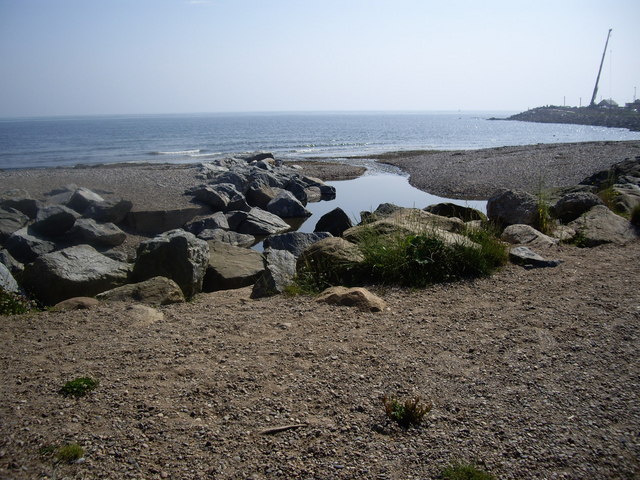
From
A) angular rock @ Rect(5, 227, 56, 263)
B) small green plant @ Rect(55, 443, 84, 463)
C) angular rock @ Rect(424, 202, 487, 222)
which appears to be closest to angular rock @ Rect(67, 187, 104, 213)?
angular rock @ Rect(5, 227, 56, 263)

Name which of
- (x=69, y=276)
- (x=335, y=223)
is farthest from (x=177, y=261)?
(x=335, y=223)

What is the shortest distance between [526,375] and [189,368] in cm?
296

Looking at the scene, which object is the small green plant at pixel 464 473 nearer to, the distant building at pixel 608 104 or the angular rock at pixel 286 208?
the angular rock at pixel 286 208

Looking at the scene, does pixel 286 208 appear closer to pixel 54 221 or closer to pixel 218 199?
pixel 218 199

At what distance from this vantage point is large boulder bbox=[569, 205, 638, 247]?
8500 mm

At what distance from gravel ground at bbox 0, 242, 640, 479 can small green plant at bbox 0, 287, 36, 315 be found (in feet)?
2.40

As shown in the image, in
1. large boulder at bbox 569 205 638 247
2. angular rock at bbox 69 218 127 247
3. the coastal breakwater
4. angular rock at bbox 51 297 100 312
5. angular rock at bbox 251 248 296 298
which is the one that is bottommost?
angular rock at bbox 69 218 127 247

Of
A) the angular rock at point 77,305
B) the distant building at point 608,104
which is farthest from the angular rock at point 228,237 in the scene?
the distant building at point 608,104

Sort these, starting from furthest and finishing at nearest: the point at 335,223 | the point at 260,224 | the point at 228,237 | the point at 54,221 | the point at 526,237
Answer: the point at 260,224, the point at 228,237, the point at 335,223, the point at 54,221, the point at 526,237

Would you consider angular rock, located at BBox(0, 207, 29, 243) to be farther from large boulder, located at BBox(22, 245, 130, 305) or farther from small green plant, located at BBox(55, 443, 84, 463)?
small green plant, located at BBox(55, 443, 84, 463)

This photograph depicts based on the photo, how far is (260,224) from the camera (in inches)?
631

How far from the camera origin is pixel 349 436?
347 cm

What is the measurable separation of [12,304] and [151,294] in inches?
76.3

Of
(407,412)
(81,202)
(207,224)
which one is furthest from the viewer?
(207,224)
